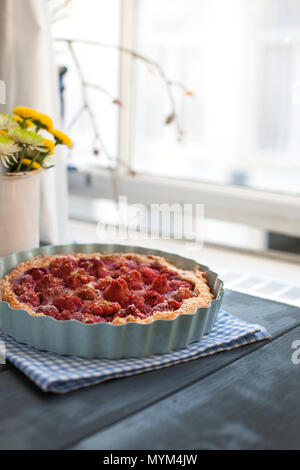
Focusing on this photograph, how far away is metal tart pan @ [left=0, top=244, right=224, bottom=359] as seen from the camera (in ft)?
3.07

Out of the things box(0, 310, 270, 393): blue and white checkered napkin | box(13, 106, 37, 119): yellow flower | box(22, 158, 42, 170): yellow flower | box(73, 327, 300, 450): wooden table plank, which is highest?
box(13, 106, 37, 119): yellow flower

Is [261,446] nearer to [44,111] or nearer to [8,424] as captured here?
[8,424]

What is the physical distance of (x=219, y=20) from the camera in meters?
2.06

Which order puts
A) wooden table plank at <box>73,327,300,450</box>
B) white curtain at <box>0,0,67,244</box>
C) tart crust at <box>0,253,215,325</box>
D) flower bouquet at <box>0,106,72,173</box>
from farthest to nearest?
white curtain at <box>0,0,67,244</box>
flower bouquet at <box>0,106,72,173</box>
tart crust at <box>0,253,215,325</box>
wooden table plank at <box>73,327,300,450</box>

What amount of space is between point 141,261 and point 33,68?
76cm

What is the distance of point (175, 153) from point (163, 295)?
3.94 ft

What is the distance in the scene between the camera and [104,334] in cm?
93

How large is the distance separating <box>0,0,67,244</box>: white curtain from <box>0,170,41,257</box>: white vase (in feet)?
1.41

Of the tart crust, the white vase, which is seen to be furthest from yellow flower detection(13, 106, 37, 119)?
the tart crust

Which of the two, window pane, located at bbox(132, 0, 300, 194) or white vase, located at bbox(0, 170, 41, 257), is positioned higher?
window pane, located at bbox(132, 0, 300, 194)

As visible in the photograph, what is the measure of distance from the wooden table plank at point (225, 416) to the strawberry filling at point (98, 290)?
175 millimetres

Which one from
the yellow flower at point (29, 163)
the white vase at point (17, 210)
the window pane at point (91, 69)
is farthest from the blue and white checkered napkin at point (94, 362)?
the window pane at point (91, 69)

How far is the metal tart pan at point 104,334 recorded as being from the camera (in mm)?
935

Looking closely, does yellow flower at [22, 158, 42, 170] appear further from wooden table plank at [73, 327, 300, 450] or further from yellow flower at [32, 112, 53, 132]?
wooden table plank at [73, 327, 300, 450]
